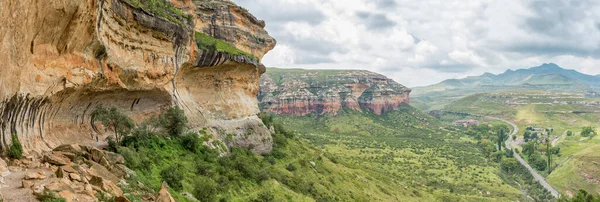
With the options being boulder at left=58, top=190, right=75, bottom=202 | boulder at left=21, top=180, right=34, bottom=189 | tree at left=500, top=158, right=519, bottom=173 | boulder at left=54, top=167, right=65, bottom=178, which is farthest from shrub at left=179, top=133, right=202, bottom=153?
tree at left=500, top=158, right=519, bottom=173

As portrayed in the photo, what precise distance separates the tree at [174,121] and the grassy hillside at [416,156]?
131 ft

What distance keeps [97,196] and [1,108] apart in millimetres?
7702

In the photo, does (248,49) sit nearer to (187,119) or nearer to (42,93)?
(187,119)

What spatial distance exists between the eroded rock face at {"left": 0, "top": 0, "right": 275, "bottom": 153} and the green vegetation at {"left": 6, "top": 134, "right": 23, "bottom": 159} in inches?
11.7

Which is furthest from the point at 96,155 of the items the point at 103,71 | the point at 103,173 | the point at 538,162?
the point at 538,162

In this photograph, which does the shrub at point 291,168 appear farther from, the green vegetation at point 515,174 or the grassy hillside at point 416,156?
the green vegetation at point 515,174

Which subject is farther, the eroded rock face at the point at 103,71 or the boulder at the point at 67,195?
the eroded rock face at the point at 103,71

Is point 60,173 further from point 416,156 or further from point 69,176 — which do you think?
point 416,156

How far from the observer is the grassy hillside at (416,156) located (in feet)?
265

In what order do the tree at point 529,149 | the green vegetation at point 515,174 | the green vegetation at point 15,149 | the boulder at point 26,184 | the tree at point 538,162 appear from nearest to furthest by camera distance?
1. the boulder at point 26,184
2. the green vegetation at point 15,149
3. the green vegetation at point 515,174
4. the tree at point 538,162
5. the tree at point 529,149

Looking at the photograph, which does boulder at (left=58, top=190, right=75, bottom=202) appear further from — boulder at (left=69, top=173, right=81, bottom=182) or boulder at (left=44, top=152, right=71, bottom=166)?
boulder at (left=44, top=152, right=71, bottom=166)

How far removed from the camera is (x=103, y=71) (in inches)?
1014

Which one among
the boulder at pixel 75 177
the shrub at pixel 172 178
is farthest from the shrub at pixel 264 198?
the boulder at pixel 75 177

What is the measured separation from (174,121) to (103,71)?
11370 mm
